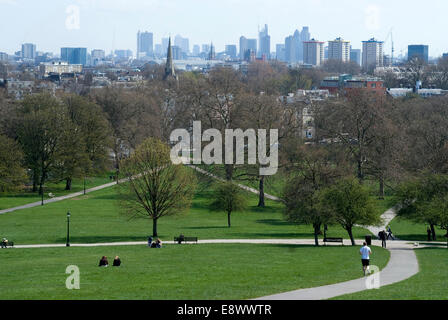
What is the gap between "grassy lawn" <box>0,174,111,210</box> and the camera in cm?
6383

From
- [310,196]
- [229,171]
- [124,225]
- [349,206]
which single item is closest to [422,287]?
[349,206]

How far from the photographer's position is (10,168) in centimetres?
6216

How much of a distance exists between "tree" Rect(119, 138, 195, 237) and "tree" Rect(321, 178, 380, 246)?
1073 centimetres

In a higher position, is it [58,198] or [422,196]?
[422,196]

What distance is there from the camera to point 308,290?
2381 cm

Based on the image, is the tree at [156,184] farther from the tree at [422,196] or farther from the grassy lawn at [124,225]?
the tree at [422,196]

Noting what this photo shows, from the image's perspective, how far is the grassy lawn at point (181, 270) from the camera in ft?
79.7

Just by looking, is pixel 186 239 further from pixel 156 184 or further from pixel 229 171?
pixel 229 171

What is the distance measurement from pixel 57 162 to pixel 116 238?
89.3ft

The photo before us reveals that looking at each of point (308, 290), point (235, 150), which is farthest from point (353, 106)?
point (308, 290)

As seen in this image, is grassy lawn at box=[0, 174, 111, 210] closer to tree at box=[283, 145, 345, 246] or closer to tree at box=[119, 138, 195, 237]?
tree at box=[119, 138, 195, 237]

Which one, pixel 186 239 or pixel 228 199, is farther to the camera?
pixel 228 199

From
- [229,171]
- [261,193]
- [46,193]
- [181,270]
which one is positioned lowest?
[46,193]

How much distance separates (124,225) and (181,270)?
21.5m
